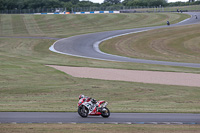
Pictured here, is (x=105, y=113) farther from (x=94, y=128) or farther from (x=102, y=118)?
(x=94, y=128)

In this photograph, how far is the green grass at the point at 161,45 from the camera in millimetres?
47406

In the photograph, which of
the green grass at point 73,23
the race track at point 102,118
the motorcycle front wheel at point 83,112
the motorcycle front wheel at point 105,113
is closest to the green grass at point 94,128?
the race track at point 102,118

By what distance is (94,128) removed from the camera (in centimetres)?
1216

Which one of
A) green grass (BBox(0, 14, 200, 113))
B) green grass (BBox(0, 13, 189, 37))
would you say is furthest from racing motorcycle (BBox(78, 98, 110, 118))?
green grass (BBox(0, 13, 189, 37))

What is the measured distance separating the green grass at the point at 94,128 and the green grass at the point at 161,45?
32.0 metres

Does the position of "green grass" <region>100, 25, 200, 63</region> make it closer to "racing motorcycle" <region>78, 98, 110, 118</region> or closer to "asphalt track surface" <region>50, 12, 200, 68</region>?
"asphalt track surface" <region>50, 12, 200, 68</region>

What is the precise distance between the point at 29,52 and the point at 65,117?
3926 cm

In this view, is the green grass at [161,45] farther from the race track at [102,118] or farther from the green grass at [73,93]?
the race track at [102,118]

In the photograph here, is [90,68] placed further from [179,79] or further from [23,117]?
[23,117]

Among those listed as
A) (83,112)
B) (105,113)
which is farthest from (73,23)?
(105,113)

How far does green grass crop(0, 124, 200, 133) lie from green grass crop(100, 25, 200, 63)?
32.0 metres

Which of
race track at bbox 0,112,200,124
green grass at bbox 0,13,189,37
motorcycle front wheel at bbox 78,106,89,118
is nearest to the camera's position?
race track at bbox 0,112,200,124

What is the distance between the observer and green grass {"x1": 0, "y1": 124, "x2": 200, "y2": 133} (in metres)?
11.8

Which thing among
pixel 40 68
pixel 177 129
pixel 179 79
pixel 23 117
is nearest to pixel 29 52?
pixel 40 68
